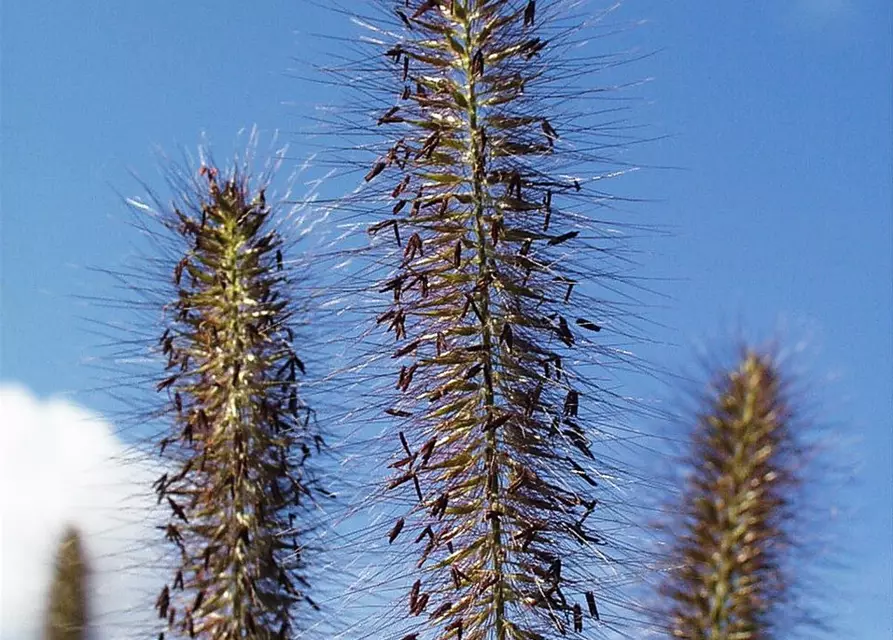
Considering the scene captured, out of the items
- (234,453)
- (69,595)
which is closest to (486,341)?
(234,453)

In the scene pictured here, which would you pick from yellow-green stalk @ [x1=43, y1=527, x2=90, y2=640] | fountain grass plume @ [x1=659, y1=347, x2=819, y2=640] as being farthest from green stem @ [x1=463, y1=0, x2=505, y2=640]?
yellow-green stalk @ [x1=43, y1=527, x2=90, y2=640]

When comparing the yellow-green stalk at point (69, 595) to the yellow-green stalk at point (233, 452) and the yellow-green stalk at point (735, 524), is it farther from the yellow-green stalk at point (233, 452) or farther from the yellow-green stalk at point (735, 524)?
the yellow-green stalk at point (735, 524)

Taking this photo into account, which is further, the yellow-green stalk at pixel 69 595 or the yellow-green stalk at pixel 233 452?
the yellow-green stalk at pixel 69 595

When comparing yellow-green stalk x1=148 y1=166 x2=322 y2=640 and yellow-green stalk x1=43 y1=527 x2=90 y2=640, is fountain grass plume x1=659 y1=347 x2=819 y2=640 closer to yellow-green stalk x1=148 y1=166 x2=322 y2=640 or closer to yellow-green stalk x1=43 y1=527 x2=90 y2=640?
yellow-green stalk x1=148 y1=166 x2=322 y2=640

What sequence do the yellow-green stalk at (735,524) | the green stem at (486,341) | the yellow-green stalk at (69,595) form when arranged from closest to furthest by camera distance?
1. the green stem at (486,341)
2. the yellow-green stalk at (735,524)
3. the yellow-green stalk at (69,595)

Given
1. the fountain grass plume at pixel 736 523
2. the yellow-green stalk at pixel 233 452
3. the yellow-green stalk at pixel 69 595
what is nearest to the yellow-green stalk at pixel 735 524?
the fountain grass plume at pixel 736 523

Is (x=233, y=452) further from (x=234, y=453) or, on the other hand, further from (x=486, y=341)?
(x=486, y=341)
